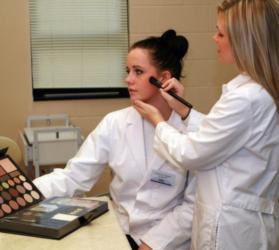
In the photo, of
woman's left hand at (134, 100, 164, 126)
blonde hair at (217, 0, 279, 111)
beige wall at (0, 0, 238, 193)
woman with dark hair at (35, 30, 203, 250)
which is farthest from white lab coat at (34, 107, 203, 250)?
beige wall at (0, 0, 238, 193)

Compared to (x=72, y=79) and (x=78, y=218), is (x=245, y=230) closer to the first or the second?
(x=78, y=218)

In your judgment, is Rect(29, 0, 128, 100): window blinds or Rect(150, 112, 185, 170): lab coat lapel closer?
Rect(150, 112, 185, 170): lab coat lapel

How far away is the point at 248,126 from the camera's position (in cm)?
133

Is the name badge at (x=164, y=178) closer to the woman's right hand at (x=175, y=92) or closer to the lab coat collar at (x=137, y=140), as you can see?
the lab coat collar at (x=137, y=140)

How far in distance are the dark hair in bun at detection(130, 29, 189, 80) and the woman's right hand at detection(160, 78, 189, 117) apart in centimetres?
11

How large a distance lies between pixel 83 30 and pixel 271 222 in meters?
1.74

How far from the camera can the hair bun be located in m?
1.82

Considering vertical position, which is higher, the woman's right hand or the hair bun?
the hair bun

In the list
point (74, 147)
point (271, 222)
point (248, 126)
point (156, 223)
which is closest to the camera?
point (248, 126)

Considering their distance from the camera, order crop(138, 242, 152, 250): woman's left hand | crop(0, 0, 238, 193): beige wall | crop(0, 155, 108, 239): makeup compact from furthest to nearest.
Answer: crop(0, 0, 238, 193): beige wall
crop(138, 242, 152, 250): woman's left hand
crop(0, 155, 108, 239): makeup compact

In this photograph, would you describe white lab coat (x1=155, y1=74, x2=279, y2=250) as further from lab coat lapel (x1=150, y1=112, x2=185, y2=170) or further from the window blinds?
the window blinds

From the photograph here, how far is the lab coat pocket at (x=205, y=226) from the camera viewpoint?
1.41m

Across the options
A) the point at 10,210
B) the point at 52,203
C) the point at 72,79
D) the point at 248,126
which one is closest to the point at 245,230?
the point at 248,126

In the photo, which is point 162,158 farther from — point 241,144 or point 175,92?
point 241,144
